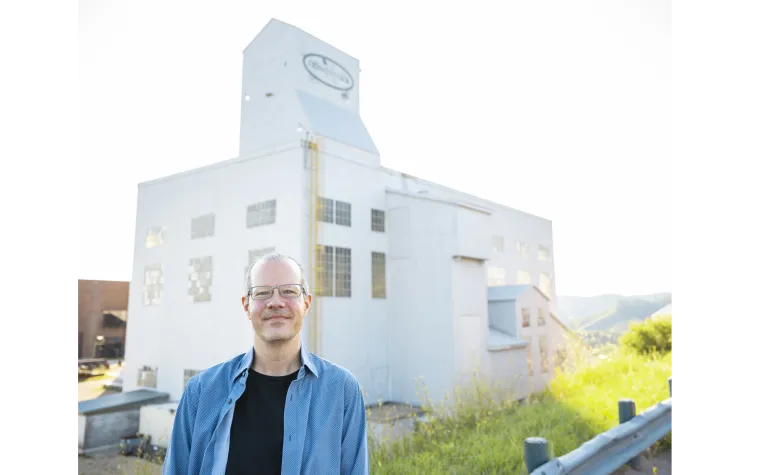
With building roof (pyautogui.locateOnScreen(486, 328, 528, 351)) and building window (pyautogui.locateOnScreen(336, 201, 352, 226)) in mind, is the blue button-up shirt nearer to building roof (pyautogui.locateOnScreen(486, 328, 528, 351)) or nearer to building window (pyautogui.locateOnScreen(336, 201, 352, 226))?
building window (pyautogui.locateOnScreen(336, 201, 352, 226))

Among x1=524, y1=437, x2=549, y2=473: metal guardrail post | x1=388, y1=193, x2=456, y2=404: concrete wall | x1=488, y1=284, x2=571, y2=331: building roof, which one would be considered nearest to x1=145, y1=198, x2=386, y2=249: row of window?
x1=388, y1=193, x2=456, y2=404: concrete wall

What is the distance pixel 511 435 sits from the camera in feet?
21.3

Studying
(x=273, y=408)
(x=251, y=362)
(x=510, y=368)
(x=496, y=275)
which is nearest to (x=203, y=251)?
(x=510, y=368)

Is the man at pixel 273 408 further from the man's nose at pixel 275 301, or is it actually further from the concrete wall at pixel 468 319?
the concrete wall at pixel 468 319

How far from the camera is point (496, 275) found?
814 inches

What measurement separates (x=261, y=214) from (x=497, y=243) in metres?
11.0

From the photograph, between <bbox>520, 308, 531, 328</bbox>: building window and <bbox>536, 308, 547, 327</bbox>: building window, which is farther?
<bbox>536, 308, 547, 327</bbox>: building window

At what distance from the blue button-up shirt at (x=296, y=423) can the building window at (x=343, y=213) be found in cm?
1225

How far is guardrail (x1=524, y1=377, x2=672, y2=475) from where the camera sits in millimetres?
3924

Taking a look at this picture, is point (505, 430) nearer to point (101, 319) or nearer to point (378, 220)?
point (378, 220)

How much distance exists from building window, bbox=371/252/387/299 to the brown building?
18739 mm

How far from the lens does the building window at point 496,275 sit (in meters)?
20.4
